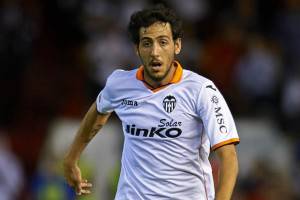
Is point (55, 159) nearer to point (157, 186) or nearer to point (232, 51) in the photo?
point (232, 51)

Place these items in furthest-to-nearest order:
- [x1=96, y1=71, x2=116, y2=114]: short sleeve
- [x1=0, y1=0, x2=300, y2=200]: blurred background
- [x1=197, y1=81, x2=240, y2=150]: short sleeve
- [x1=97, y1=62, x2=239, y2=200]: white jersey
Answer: [x1=0, y1=0, x2=300, y2=200]: blurred background, [x1=96, y1=71, x2=116, y2=114]: short sleeve, [x1=97, y1=62, x2=239, y2=200]: white jersey, [x1=197, y1=81, x2=240, y2=150]: short sleeve

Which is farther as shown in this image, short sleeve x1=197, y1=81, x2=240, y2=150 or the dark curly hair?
the dark curly hair

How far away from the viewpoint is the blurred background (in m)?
13.3

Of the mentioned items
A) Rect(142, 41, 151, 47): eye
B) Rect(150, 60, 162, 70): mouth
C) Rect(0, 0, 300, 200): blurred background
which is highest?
Rect(142, 41, 151, 47): eye

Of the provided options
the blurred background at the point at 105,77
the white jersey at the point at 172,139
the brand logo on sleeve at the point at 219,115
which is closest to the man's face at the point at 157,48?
the white jersey at the point at 172,139

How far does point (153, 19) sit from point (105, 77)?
7100 millimetres

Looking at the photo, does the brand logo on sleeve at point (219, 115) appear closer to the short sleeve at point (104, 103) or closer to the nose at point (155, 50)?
the nose at point (155, 50)

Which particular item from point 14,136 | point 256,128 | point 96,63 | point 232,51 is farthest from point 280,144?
point 14,136

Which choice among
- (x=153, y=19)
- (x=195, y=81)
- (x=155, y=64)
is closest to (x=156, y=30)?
(x=153, y=19)

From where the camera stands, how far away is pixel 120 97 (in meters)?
7.00

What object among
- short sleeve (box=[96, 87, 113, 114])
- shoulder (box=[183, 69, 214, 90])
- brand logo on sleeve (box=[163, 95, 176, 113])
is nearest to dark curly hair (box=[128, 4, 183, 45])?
shoulder (box=[183, 69, 214, 90])

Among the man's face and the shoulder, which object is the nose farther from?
the shoulder

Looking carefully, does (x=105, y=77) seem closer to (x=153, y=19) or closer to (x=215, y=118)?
(x=153, y=19)

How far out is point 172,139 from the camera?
6648 mm
